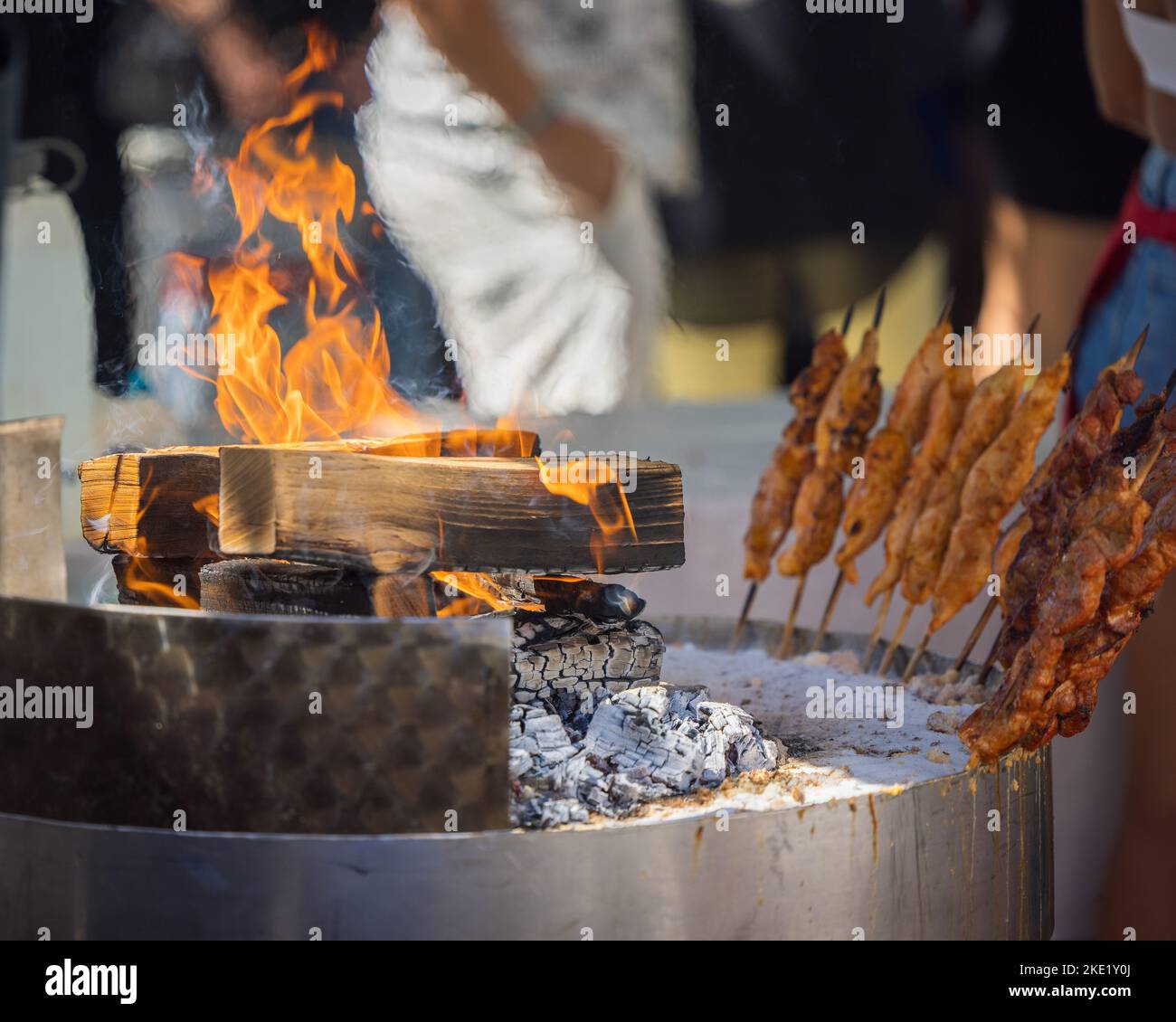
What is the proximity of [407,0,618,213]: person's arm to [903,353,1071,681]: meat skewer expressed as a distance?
2.93 metres

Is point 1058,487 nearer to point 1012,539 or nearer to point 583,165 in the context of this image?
point 1012,539

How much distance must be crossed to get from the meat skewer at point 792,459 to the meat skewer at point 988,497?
2.09 ft

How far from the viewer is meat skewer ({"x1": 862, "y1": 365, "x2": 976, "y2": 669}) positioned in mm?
3430

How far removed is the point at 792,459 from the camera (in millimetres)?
3805

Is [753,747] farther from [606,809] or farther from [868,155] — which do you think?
[868,155]

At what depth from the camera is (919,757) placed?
253cm

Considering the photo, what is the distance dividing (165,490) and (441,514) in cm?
76

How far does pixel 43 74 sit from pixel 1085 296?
3.90 metres

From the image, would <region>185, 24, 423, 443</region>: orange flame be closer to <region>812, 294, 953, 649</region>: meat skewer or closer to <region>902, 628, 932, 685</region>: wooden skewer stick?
<region>812, 294, 953, 649</region>: meat skewer

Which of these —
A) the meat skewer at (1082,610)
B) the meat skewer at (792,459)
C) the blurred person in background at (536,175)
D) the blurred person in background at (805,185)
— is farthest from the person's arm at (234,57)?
the meat skewer at (1082,610)

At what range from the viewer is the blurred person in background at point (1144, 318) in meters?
3.80

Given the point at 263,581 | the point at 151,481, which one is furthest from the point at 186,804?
the point at 151,481

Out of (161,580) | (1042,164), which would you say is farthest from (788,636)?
(1042,164)
